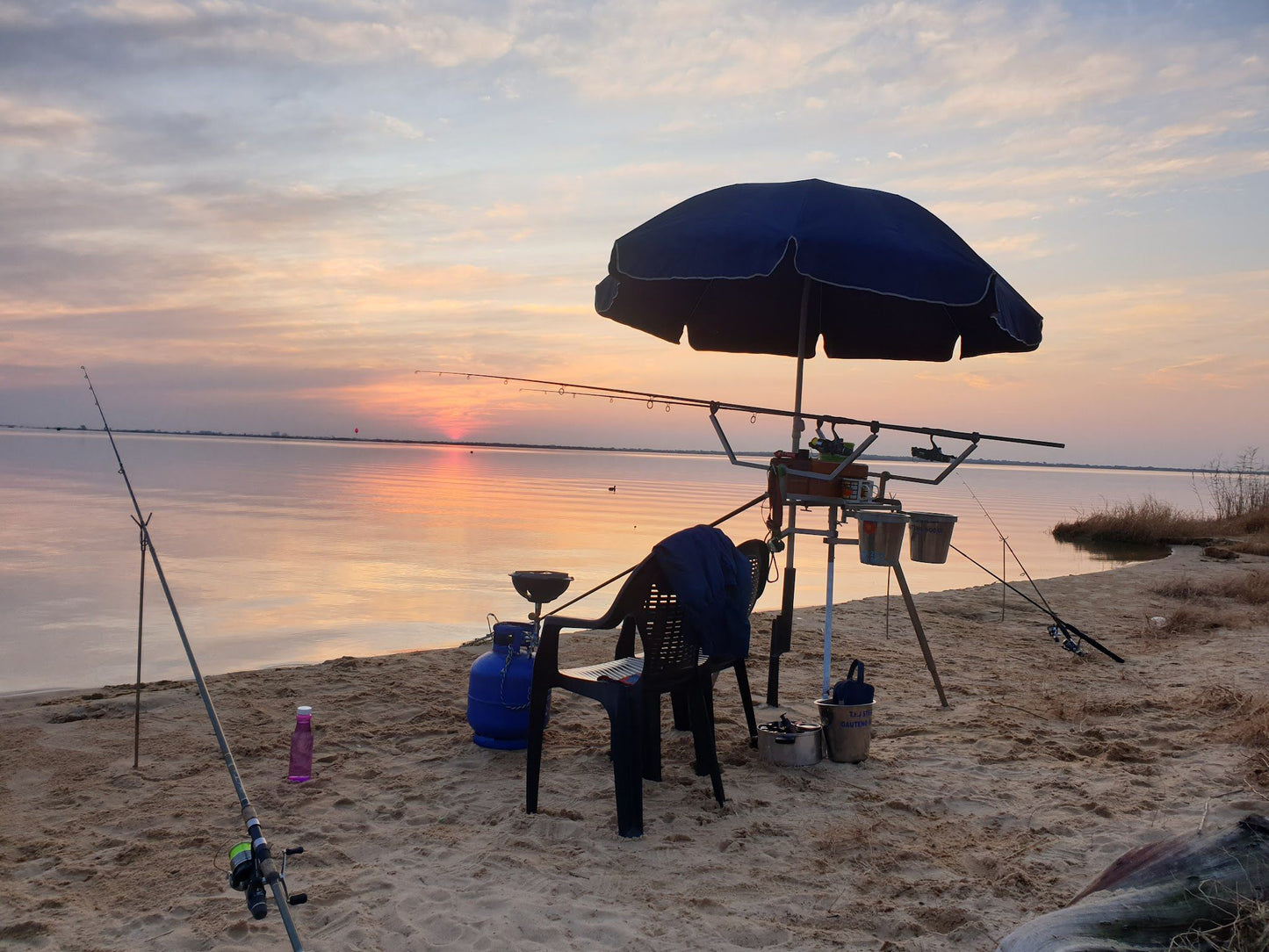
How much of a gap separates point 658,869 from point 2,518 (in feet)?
56.6

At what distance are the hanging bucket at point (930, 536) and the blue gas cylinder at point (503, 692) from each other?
233 centimetres

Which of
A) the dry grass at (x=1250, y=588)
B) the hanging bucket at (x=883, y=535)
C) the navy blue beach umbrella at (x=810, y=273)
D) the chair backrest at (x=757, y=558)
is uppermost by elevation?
the navy blue beach umbrella at (x=810, y=273)

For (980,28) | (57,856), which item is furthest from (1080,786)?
(980,28)

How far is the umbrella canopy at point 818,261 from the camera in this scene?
167 inches

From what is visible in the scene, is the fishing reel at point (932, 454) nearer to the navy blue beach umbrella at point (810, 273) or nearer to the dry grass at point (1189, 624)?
the navy blue beach umbrella at point (810, 273)

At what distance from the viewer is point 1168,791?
394cm

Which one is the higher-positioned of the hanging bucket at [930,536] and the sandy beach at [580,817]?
the hanging bucket at [930,536]

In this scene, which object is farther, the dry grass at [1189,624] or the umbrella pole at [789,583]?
the dry grass at [1189,624]

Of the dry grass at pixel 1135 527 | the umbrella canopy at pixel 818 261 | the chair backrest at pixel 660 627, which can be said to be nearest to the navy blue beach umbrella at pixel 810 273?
the umbrella canopy at pixel 818 261

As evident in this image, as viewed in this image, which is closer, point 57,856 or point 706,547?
point 57,856

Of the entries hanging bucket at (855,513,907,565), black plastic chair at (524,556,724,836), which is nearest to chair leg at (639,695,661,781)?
black plastic chair at (524,556,724,836)

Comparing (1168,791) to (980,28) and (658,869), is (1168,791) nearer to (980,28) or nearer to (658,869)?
(658,869)

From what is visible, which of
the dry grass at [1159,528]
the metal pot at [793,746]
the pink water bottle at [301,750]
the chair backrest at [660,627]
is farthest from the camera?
the dry grass at [1159,528]

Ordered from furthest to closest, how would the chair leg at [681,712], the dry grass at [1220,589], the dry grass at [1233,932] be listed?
the dry grass at [1220,589] → the chair leg at [681,712] → the dry grass at [1233,932]
